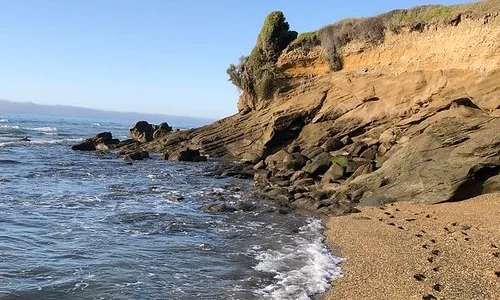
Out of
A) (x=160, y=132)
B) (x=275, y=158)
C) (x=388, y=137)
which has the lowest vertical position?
(x=275, y=158)

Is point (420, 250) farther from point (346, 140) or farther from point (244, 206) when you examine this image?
point (346, 140)

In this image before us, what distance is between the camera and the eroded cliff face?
72.9ft

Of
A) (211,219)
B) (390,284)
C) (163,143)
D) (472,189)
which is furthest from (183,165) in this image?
(390,284)

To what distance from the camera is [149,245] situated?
53.6ft

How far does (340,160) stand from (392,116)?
5.49m

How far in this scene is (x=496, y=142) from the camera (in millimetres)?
21078

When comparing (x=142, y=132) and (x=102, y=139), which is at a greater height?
(x=142, y=132)

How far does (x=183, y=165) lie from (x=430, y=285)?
2870 centimetres

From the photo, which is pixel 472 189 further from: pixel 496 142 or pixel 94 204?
pixel 94 204

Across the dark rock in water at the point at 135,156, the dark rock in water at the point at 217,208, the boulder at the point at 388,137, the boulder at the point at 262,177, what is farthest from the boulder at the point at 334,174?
the dark rock in water at the point at 135,156

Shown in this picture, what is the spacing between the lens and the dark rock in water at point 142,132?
178 ft

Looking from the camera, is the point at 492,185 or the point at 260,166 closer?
the point at 492,185

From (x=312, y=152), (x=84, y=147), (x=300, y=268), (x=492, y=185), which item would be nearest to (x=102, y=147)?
(x=84, y=147)

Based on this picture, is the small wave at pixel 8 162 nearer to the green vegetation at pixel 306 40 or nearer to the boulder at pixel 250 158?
the boulder at pixel 250 158
